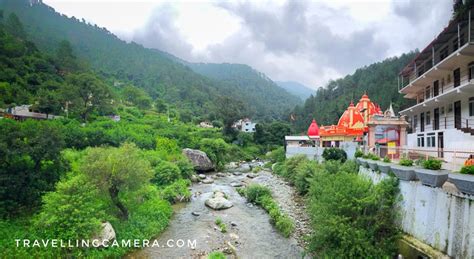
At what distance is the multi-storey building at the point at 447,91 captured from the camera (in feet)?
57.2

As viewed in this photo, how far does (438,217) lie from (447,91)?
46.3ft

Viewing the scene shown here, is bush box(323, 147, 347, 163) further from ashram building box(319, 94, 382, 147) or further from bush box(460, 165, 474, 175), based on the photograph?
bush box(460, 165, 474, 175)

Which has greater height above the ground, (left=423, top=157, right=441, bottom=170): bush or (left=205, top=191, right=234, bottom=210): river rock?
(left=423, top=157, right=441, bottom=170): bush

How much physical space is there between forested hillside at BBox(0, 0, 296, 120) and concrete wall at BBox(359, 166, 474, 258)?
8264 cm

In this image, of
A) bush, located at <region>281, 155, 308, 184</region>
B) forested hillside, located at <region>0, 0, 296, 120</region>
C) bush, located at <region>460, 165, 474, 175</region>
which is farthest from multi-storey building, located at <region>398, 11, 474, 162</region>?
forested hillside, located at <region>0, 0, 296, 120</region>

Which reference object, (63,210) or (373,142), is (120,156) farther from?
Result: (373,142)

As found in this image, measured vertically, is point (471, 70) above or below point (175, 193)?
above

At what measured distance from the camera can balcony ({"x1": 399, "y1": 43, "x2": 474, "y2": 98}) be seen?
17.4 metres

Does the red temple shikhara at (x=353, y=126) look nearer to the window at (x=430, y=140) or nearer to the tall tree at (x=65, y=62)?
the window at (x=430, y=140)

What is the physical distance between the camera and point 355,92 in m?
96.9

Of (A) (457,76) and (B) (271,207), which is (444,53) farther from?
(B) (271,207)

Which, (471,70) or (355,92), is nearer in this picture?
(471,70)

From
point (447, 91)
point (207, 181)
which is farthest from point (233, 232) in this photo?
point (447, 91)

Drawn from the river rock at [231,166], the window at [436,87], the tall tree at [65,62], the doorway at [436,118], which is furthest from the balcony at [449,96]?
the tall tree at [65,62]
